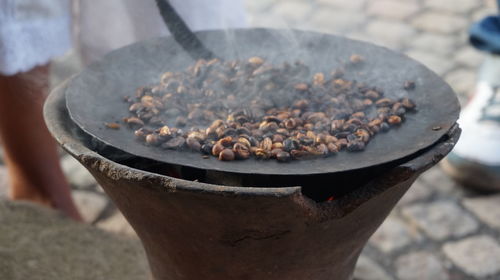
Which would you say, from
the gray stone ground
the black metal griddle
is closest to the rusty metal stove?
the black metal griddle

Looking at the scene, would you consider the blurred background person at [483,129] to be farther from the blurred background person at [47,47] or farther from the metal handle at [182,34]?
the metal handle at [182,34]

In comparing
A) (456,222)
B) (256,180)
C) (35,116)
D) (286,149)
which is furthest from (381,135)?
(35,116)

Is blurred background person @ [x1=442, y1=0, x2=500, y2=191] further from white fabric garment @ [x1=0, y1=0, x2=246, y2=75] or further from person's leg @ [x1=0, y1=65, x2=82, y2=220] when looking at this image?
person's leg @ [x1=0, y1=65, x2=82, y2=220]

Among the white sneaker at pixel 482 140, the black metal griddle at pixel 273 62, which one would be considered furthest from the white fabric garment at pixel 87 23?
the white sneaker at pixel 482 140

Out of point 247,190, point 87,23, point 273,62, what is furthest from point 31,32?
point 247,190

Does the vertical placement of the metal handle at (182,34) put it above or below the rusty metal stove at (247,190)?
above

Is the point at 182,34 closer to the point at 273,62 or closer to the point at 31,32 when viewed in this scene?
the point at 273,62
